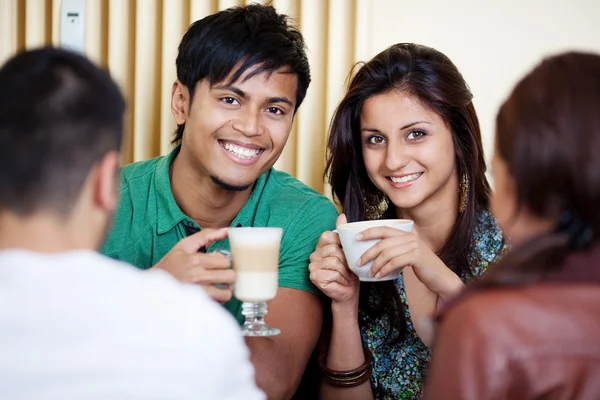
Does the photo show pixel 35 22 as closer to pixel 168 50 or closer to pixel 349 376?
pixel 168 50

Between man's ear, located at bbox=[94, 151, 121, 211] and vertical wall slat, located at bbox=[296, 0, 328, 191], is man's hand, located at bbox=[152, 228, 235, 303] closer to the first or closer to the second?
Answer: man's ear, located at bbox=[94, 151, 121, 211]

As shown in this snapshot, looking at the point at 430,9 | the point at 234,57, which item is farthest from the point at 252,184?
the point at 430,9

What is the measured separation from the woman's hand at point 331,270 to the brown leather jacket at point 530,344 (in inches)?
36.8

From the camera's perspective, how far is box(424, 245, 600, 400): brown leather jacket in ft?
3.02

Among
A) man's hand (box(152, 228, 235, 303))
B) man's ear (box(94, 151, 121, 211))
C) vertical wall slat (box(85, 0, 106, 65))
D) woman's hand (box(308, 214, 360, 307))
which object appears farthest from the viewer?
vertical wall slat (box(85, 0, 106, 65))

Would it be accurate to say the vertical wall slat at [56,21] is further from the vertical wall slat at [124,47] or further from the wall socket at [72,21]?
the vertical wall slat at [124,47]

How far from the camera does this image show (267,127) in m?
2.20

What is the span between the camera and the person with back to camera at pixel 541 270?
923 millimetres

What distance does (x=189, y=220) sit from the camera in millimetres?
2205

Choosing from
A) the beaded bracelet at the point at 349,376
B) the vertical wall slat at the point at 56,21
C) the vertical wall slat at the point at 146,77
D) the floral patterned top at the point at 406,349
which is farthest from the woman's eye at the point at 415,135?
the vertical wall slat at the point at 56,21

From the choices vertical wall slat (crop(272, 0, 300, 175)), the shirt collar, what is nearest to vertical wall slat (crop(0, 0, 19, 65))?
vertical wall slat (crop(272, 0, 300, 175))

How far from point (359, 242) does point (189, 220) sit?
0.66m

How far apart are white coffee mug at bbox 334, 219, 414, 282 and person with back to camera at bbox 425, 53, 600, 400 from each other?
66 cm

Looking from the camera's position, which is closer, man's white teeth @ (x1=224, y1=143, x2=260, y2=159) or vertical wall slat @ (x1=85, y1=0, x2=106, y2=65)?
man's white teeth @ (x1=224, y1=143, x2=260, y2=159)
